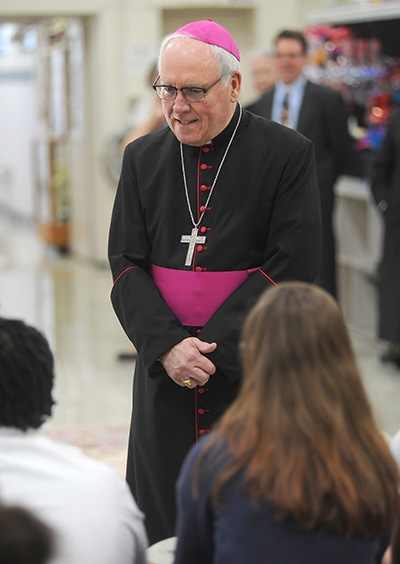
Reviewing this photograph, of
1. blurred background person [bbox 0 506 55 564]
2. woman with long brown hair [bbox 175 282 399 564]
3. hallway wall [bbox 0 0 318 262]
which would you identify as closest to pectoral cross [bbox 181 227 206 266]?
woman with long brown hair [bbox 175 282 399 564]

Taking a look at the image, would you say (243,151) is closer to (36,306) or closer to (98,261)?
(36,306)

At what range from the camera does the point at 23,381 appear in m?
1.83

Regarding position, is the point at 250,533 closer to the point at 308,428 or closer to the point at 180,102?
the point at 308,428

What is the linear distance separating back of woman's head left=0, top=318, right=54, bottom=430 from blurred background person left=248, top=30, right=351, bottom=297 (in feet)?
14.1

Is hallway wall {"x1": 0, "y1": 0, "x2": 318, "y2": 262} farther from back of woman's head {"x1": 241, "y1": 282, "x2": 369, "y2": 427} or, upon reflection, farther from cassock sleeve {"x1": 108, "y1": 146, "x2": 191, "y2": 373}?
back of woman's head {"x1": 241, "y1": 282, "x2": 369, "y2": 427}

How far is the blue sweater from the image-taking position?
1.63 m

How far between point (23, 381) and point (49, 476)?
175mm

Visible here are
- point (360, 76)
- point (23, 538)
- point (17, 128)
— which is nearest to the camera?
point (23, 538)

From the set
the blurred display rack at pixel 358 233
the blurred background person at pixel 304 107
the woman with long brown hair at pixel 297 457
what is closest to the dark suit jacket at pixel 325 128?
the blurred background person at pixel 304 107

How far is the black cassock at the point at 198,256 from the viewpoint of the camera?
2.64 metres

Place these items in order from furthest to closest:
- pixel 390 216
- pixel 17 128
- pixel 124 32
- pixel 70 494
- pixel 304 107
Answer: pixel 17 128 → pixel 124 32 → pixel 304 107 → pixel 390 216 → pixel 70 494

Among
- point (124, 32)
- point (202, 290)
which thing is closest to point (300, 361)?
point (202, 290)

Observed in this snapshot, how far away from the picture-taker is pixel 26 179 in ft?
53.8

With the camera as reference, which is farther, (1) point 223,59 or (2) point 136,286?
(2) point 136,286
